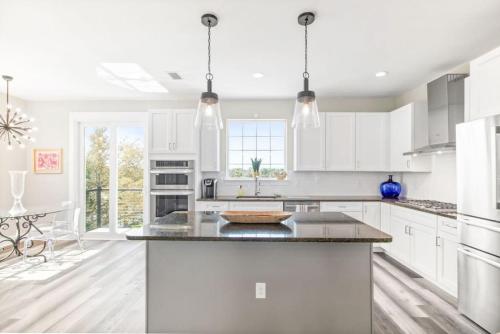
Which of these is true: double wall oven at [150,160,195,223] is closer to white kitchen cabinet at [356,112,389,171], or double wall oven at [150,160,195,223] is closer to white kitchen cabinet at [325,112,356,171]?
white kitchen cabinet at [325,112,356,171]

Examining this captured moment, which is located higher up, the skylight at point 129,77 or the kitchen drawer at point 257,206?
the skylight at point 129,77

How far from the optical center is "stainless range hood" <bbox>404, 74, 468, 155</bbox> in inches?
130

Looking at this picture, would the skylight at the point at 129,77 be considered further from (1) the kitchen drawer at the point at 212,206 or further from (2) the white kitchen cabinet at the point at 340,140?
(2) the white kitchen cabinet at the point at 340,140

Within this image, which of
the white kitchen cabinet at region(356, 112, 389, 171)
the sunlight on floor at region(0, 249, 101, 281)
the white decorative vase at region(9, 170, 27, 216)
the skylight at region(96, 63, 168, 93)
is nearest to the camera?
the sunlight on floor at region(0, 249, 101, 281)

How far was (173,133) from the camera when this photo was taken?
15.8ft

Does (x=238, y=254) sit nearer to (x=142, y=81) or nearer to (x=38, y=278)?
(x=38, y=278)

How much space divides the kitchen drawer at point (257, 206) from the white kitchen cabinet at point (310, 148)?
822mm

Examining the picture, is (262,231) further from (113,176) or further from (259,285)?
(113,176)

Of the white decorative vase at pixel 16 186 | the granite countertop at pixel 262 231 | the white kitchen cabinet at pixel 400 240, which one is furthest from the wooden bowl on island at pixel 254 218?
the white decorative vase at pixel 16 186

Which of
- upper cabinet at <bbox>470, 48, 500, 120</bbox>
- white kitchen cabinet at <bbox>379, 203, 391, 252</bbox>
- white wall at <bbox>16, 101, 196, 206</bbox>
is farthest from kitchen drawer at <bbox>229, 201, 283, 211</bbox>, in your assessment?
upper cabinet at <bbox>470, 48, 500, 120</bbox>

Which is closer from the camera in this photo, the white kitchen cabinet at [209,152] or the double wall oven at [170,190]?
the double wall oven at [170,190]

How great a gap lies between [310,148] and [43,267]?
430 cm

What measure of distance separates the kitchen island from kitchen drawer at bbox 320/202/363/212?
240 centimetres

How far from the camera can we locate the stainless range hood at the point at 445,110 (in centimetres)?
330
